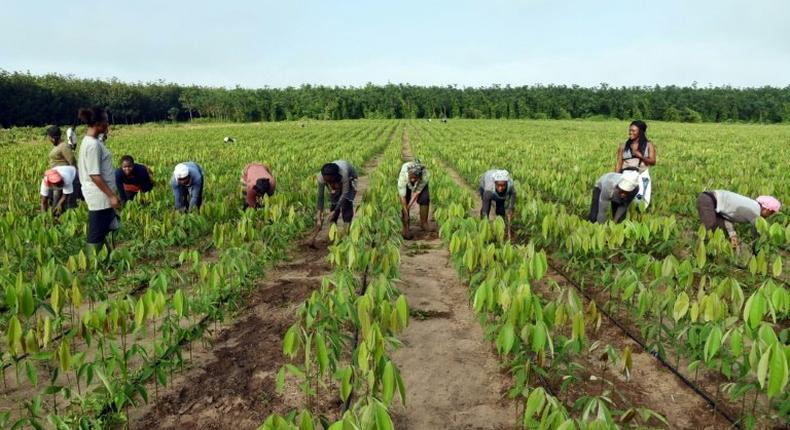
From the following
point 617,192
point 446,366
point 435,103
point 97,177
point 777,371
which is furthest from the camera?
point 435,103

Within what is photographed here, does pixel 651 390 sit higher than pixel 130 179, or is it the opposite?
pixel 130 179

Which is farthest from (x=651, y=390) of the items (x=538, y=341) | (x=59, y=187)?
(x=59, y=187)

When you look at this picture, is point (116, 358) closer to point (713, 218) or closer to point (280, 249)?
point (280, 249)

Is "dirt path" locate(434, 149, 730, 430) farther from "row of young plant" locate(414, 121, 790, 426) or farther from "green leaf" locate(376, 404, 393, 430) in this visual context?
"green leaf" locate(376, 404, 393, 430)

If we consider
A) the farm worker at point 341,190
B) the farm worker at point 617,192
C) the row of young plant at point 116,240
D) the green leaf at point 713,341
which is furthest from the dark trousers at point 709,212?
the row of young plant at point 116,240

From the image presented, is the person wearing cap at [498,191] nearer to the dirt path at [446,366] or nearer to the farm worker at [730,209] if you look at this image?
the dirt path at [446,366]

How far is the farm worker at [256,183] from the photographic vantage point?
6.57 meters

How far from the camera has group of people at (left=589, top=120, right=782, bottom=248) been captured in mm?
5232

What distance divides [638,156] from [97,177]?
6.02 metres

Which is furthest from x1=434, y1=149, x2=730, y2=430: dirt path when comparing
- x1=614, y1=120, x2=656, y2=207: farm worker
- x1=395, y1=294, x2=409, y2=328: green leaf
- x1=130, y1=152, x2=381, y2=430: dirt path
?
x1=614, y1=120, x2=656, y2=207: farm worker

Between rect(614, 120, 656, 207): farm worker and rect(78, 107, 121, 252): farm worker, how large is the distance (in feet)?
19.0

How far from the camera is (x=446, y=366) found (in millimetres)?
3662

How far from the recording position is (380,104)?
233 ft

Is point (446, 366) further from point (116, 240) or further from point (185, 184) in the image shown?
point (116, 240)
